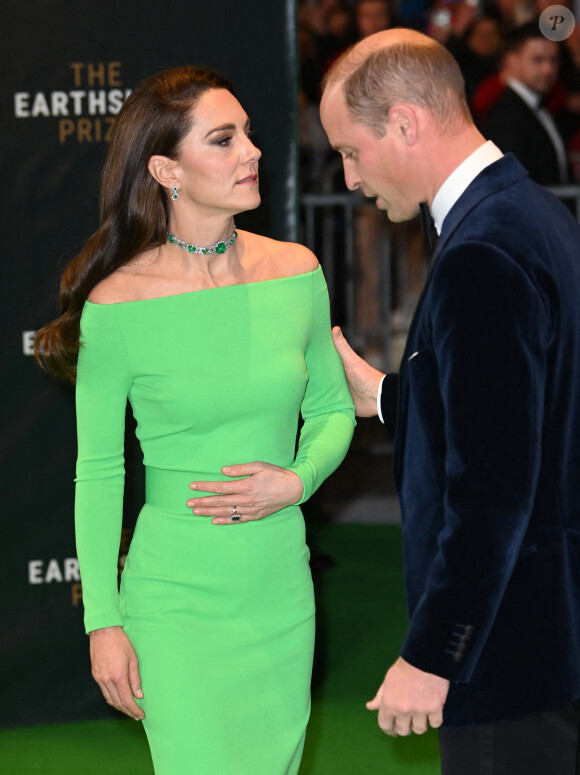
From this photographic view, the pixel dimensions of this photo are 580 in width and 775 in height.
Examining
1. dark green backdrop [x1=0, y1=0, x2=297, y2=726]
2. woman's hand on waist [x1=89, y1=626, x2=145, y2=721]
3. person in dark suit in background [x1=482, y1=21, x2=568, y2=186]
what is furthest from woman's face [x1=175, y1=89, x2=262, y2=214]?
person in dark suit in background [x1=482, y1=21, x2=568, y2=186]

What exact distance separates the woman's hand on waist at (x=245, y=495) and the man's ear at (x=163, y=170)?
680 millimetres

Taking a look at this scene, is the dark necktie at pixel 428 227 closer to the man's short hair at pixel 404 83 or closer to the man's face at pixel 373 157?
the man's face at pixel 373 157

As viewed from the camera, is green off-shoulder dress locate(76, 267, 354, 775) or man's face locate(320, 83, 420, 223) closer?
man's face locate(320, 83, 420, 223)

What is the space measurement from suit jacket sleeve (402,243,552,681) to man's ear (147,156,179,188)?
36.9 inches

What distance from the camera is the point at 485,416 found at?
192 centimetres

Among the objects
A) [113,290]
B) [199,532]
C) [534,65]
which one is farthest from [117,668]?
[534,65]

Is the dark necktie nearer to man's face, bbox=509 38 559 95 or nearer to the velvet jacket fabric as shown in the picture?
the velvet jacket fabric

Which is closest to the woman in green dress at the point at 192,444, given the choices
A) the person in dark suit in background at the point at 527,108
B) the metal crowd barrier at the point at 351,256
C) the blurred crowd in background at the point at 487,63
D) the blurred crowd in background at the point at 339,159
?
the blurred crowd in background at the point at 487,63

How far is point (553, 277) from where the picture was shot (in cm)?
195

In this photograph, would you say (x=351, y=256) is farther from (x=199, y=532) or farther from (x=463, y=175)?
(x=463, y=175)

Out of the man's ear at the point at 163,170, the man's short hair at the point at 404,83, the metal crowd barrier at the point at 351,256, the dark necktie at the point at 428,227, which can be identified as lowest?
the metal crowd barrier at the point at 351,256

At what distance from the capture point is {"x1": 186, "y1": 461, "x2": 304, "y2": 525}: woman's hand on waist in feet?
8.43

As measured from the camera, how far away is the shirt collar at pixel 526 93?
299 inches

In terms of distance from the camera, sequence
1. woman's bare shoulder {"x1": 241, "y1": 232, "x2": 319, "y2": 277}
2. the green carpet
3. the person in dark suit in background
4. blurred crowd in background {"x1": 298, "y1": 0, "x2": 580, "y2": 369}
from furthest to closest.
Answer: blurred crowd in background {"x1": 298, "y1": 0, "x2": 580, "y2": 369}
the person in dark suit in background
the green carpet
woman's bare shoulder {"x1": 241, "y1": 232, "x2": 319, "y2": 277}
